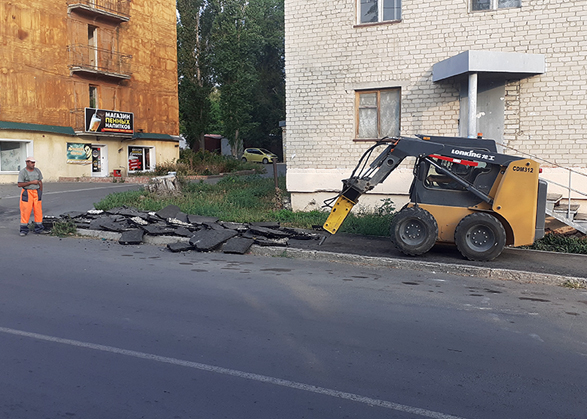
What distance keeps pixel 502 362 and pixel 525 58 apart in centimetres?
919

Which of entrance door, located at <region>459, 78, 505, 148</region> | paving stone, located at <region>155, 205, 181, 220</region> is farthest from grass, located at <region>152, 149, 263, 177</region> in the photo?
entrance door, located at <region>459, 78, 505, 148</region>

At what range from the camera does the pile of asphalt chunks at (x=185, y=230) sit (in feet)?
35.0

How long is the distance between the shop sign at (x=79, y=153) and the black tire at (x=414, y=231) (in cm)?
2444

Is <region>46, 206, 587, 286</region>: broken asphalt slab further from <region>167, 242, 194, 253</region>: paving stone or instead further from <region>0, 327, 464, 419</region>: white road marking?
<region>0, 327, 464, 419</region>: white road marking

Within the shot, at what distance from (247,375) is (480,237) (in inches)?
242

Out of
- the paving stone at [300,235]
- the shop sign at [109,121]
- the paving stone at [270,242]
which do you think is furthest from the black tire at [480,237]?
the shop sign at [109,121]

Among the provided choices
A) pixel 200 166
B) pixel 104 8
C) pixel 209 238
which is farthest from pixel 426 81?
pixel 104 8

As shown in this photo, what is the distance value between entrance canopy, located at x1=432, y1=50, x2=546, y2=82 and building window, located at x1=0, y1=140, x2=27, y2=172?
73.4ft

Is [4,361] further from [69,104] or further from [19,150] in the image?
[69,104]

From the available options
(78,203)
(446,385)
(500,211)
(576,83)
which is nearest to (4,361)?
(446,385)

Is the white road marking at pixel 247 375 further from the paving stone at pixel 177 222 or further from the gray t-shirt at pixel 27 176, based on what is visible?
the gray t-shirt at pixel 27 176

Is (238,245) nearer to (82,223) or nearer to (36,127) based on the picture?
(82,223)

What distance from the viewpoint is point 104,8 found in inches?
1223

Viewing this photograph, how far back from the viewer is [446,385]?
4387 mm
